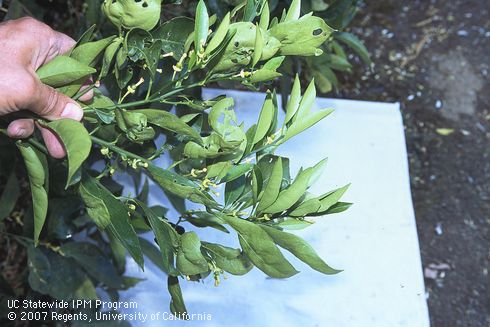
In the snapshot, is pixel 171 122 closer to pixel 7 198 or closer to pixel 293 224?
pixel 293 224

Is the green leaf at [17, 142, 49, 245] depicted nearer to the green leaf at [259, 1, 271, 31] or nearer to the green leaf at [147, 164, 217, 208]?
the green leaf at [147, 164, 217, 208]

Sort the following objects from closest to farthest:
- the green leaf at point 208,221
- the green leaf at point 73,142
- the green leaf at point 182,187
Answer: the green leaf at point 73,142
the green leaf at point 182,187
the green leaf at point 208,221

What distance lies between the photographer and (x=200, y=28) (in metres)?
0.59

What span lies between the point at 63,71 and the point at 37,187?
12cm

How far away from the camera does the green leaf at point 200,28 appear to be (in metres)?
0.59

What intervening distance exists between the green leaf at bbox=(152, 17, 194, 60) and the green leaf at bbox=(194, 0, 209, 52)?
94 millimetres

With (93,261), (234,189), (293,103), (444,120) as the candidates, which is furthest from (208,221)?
(444,120)

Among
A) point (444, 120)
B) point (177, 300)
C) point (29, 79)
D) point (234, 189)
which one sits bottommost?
point (444, 120)

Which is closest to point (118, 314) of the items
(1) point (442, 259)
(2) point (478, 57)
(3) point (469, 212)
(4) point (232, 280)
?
(4) point (232, 280)

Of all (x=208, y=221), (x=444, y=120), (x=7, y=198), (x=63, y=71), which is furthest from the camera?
(x=444, y=120)

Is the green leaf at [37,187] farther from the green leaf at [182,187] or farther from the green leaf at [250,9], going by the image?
the green leaf at [250,9]

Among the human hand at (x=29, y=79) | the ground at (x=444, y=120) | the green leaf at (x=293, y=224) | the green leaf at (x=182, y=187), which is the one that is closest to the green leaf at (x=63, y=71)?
the human hand at (x=29, y=79)

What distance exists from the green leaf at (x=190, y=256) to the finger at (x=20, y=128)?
22 centimetres

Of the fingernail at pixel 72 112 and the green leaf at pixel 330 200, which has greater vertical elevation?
the fingernail at pixel 72 112
